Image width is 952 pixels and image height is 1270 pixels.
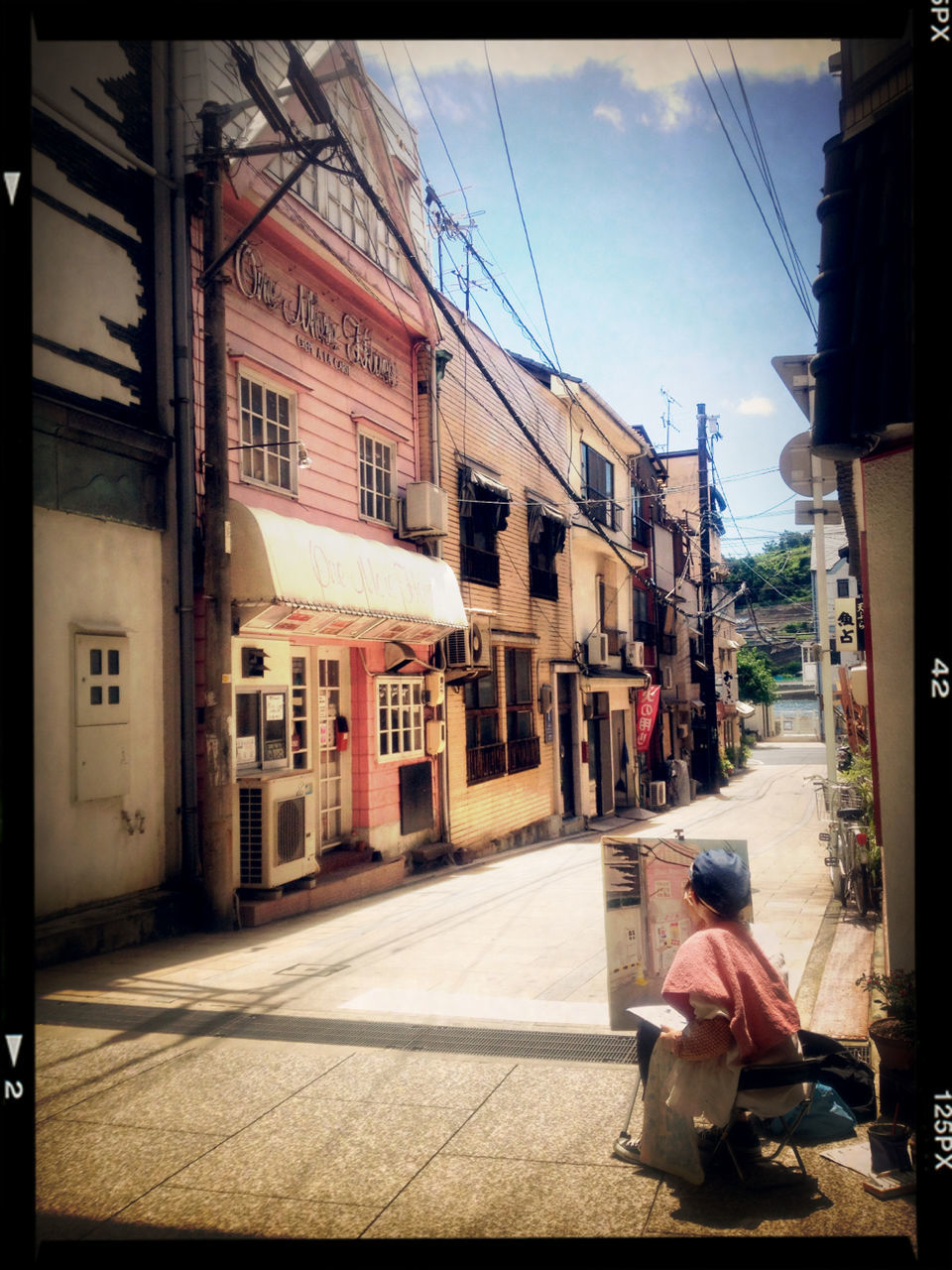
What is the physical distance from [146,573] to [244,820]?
2563 mm

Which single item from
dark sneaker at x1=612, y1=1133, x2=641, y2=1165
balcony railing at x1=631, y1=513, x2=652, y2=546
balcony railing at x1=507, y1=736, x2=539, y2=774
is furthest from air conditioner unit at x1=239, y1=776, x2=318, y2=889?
balcony railing at x1=631, y1=513, x2=652, y2=546

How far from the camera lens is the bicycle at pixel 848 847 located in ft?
28.5

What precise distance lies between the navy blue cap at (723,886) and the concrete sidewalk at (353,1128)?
1.03 meters

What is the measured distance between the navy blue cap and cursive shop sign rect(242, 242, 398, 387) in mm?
7793

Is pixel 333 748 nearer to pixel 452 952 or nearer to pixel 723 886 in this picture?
pixel 452 952

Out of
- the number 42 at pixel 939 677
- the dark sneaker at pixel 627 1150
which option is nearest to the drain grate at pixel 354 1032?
the dark sneaker at pixel 627 1150

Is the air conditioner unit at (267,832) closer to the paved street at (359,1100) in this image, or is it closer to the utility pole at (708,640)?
the paved street at (359,1100)

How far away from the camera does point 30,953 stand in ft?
9.06

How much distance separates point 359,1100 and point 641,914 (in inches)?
68.7

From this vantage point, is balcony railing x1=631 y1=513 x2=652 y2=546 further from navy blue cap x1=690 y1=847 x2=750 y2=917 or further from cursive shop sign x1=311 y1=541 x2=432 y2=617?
navy blue cap x1=690 y1=847 x2=750 y2=917

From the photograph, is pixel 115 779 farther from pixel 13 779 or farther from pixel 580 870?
pixel 580 870

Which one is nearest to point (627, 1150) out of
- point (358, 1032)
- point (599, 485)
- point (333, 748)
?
point (358, 1032)

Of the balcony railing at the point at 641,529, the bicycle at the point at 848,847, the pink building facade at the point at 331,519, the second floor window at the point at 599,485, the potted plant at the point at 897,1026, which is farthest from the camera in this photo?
the balcony railing at the point at 641,529

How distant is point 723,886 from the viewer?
3.54m
